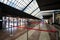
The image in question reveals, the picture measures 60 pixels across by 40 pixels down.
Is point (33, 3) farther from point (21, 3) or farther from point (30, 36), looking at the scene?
point (30, 36)

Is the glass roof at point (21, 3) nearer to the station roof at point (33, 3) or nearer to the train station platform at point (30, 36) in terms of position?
the station roof at point (33, 3)

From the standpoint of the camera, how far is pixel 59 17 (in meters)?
36.0

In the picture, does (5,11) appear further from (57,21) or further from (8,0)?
(57,21)

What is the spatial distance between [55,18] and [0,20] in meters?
26.2

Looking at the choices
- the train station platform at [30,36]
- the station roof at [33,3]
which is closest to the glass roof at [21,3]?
the station roof at [33,3]

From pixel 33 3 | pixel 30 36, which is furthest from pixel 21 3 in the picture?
pixel 30 36

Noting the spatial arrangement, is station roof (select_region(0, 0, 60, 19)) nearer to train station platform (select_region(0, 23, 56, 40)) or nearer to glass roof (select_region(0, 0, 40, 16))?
glass roof (select_region(0, 0, 40, 16))

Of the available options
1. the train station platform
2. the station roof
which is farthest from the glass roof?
the train station platform

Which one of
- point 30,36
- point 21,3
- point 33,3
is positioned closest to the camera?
point 30,36

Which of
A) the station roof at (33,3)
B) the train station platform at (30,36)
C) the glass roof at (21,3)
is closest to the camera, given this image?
the train station platform at (30,36)

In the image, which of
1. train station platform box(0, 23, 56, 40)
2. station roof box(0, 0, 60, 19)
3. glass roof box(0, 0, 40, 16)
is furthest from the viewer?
station roof box(0, 0, 60, 19)

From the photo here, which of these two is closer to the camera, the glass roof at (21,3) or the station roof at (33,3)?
the glass roof at (21,3)

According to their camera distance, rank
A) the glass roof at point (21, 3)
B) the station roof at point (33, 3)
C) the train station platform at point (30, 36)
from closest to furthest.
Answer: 1. the train station platform at point (30, 36)
2. the glass roof at point (21, 3)
3. the station roof at point (33, 3)

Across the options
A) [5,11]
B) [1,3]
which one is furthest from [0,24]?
[1,3]
